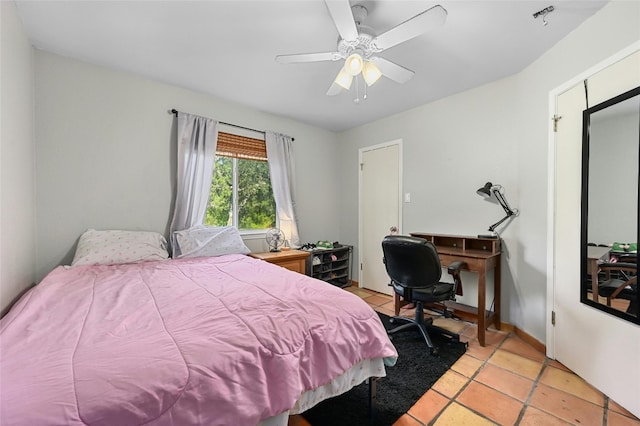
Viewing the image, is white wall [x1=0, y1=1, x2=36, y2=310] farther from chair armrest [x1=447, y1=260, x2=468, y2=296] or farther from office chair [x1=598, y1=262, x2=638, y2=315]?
office chair [x1=598, y1=262, x2=638, y2=315]

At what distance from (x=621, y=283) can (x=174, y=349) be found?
240 cm

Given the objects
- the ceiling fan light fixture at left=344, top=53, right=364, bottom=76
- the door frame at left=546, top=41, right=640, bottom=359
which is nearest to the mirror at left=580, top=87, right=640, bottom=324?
the door frame at left=546, top=41, right=640, bottom=359

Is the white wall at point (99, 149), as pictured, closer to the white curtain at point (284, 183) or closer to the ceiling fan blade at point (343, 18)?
the white curtain at point (284, 183)

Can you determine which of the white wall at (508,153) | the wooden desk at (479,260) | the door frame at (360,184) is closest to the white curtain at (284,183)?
the door frame at (360,184)

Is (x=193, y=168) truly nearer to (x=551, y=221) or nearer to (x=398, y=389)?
(x=398, y=389)

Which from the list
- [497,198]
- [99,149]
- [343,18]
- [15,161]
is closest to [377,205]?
[497,198]

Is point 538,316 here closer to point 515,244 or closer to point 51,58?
point 515,244

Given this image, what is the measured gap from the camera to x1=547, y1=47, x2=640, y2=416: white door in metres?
1.49

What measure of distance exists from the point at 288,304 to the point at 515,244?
2.28m

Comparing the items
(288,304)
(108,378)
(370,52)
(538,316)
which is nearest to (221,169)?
(370,52)

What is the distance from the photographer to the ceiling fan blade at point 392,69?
1749 mm

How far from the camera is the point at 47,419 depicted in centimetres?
57

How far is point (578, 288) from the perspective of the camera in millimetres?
1817

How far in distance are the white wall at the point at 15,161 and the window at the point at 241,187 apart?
54.6 inches
